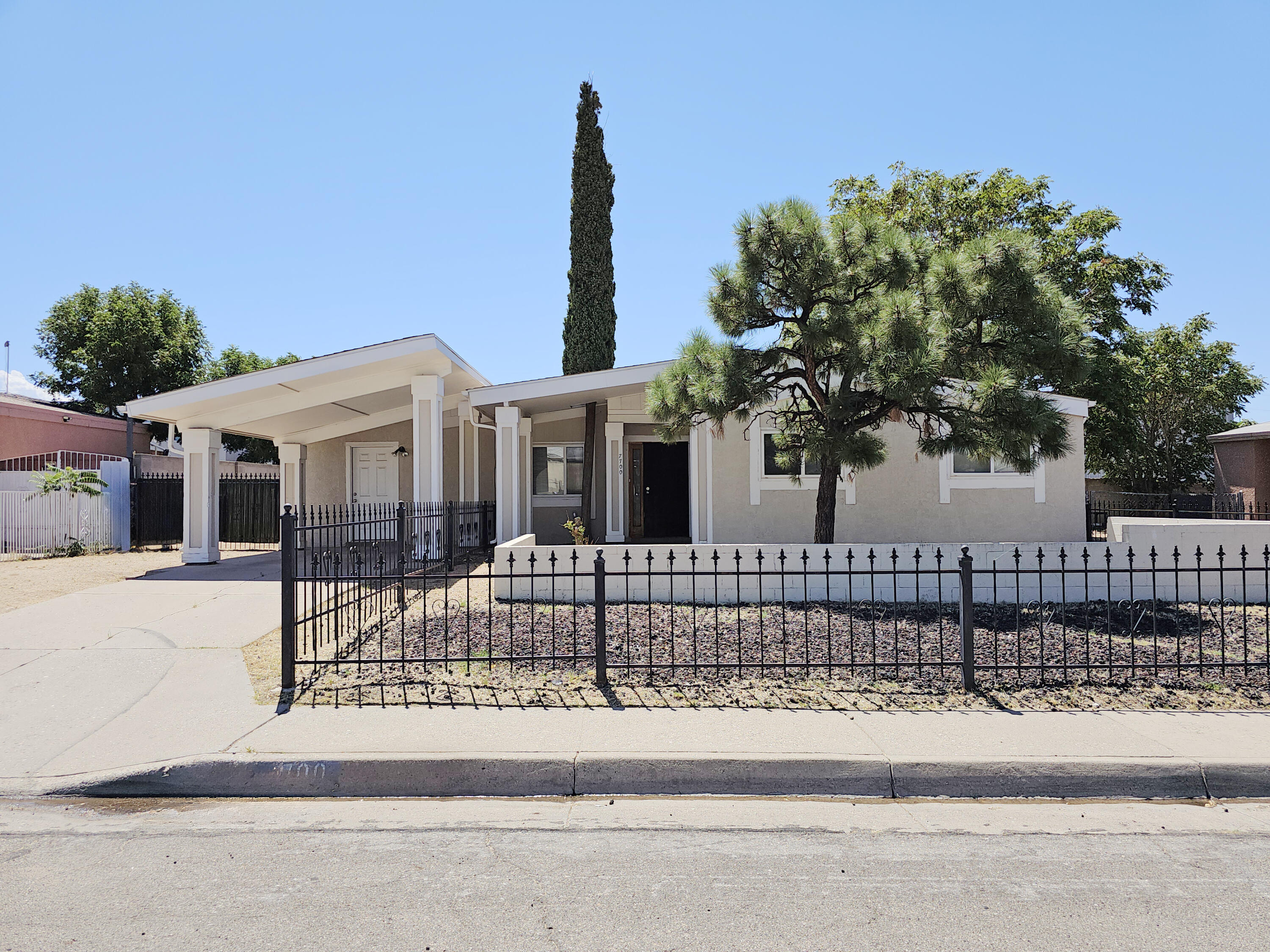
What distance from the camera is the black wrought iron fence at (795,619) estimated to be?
21.0 ft

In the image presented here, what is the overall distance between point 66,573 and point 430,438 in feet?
20.6

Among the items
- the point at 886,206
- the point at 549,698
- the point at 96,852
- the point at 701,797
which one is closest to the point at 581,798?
the point at 701,797

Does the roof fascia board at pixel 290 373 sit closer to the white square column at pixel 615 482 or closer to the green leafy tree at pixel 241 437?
the white square column at pixel 615 482

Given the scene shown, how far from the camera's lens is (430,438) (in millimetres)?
14148

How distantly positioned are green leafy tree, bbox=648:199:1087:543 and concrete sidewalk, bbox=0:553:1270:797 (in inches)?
163

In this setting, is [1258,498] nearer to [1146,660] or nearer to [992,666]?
[1146,660]

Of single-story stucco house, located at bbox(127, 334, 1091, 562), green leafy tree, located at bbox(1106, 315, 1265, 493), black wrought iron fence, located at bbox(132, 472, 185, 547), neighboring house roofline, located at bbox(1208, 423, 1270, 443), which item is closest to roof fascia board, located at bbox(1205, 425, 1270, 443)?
neighboring house roofline, located at bbox(1208, 423, 1270, 443)

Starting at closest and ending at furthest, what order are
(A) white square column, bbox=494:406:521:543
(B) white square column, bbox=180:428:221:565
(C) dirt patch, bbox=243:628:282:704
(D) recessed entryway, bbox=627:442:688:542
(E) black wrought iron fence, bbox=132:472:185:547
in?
1. (C) dirt patch, bbox=243:628:282:704
2. (A) white square column, bbox=494:406:521:543
3. (B) white square column, bbox=180:428:221:565
4. (D) recessed entryway, bbox=627:442:688:542
5. (E) black wrought iron fence, bbox=132:472:185:547

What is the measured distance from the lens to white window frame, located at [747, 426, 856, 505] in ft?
43.3

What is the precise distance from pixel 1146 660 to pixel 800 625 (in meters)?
2.98

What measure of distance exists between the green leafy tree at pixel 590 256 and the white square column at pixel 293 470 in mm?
7335

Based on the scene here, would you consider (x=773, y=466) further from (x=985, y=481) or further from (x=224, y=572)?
(x=224, y=572)

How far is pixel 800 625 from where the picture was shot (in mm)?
8180

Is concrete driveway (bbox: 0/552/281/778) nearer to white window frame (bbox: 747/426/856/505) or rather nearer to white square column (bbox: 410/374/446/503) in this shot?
white square column (bbox: 410/374/446/503)
